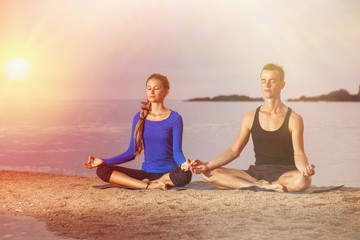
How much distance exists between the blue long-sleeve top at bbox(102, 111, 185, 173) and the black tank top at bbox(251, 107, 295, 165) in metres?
1.10

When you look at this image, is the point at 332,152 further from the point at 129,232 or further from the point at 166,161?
the point at 129,232

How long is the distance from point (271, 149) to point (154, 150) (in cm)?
171

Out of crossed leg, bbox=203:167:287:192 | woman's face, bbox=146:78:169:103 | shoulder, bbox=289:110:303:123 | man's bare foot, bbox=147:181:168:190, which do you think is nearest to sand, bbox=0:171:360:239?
man's bare foot, bbox=147:181:168:190

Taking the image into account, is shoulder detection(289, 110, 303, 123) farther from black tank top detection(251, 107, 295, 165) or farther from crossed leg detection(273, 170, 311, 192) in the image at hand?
crossed leg detection(273, 170, 311, 192)

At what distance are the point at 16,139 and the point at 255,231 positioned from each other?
14.2 metres

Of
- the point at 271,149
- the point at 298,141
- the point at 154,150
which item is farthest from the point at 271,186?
the point at 154,150

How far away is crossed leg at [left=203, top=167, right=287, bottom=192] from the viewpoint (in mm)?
8031

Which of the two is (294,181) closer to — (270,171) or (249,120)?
(270,171)

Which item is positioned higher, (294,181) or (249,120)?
(249,120)

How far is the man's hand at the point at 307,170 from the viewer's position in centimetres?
755

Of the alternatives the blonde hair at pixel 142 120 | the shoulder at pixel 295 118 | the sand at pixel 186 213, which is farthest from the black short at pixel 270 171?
the blonde hair at pixel 142 120

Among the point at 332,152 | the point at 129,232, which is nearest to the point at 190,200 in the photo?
the point at 129,232

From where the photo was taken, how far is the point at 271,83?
26.1 ft

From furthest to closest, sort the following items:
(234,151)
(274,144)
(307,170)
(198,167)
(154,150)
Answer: (154,150) → (234,151) → (198,167) → (274,144) → (307,170)
